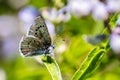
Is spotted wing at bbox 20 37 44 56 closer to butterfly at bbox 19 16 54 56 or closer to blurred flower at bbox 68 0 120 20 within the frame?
butterfly at bbox 19 16 54 56

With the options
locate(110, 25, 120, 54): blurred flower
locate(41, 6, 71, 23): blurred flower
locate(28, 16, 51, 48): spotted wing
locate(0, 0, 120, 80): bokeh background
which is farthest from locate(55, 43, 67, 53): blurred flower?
locate(28, 16, 51, 48): spotted wing

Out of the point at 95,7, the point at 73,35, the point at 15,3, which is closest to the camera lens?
the point at 95,7

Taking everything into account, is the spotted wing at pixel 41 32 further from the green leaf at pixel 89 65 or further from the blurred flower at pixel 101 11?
the blurred flower at pixel 101 11

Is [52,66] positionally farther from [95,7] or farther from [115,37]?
[95,7]

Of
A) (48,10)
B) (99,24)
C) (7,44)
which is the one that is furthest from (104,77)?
(7,44)

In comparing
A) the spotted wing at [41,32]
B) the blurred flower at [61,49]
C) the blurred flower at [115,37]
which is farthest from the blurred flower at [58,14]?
the spotted wing at [41,32]

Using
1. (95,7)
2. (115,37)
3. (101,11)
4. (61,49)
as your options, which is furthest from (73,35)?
(115,37)
